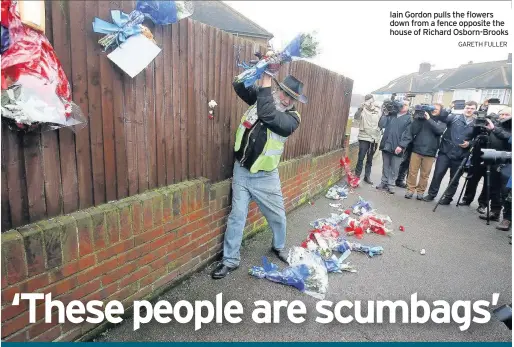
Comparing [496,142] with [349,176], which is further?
[349,176]

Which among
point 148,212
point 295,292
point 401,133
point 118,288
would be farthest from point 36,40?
point 401,133

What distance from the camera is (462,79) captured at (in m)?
33.8

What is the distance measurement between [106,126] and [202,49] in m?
1.10

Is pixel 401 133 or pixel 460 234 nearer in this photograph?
pixel 460 234

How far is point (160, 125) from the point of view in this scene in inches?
95.7

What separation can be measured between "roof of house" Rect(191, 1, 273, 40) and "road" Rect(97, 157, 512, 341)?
1742cm

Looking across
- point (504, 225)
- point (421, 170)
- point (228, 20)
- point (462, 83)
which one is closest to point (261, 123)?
point (504, 225)

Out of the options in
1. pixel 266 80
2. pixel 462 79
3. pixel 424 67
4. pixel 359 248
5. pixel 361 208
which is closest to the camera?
pixel 266 80

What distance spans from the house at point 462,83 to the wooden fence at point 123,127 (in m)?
25.5

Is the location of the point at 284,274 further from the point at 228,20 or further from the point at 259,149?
the point at 228,20

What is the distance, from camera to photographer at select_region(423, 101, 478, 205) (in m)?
5.67

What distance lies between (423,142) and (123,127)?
18.9 ft

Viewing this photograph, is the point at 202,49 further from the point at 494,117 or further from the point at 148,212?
the point at 494,117

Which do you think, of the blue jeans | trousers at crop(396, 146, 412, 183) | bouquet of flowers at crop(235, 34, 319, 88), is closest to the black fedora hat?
bouquet of flowers at crop(235, 34, 319, 88)
